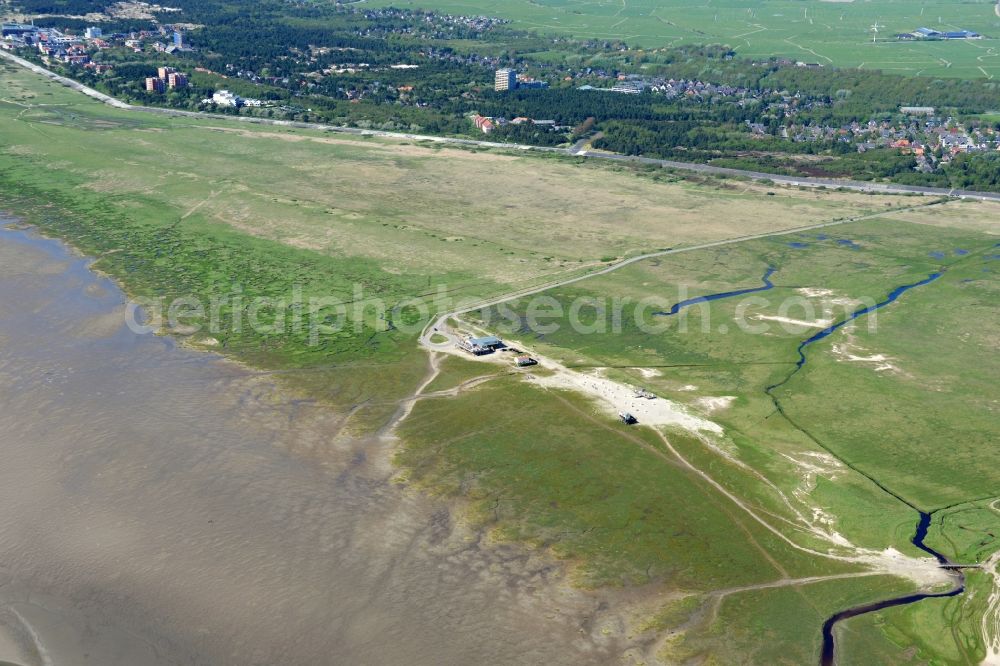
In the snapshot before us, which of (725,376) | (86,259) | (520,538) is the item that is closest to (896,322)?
(725,376)

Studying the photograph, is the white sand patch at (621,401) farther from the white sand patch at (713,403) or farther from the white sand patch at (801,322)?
the white sand patch at (801,322)

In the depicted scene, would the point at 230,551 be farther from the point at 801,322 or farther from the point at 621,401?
the point at 801,322

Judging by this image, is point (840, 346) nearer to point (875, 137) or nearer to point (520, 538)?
point (520, 538)

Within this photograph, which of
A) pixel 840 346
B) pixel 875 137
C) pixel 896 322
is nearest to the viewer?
pixel 840 346

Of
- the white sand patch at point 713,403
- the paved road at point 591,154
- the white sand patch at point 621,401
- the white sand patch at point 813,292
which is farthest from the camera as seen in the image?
the paved road at point 591,154

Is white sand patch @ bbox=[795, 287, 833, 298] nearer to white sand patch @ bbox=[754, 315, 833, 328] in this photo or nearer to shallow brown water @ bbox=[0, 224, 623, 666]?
white sand patch @ bbox=[754, 315, 833, 328]

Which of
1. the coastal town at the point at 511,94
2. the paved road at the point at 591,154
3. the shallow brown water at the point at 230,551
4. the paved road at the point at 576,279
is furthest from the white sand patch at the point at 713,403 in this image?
the coastal town at the point at 511,94

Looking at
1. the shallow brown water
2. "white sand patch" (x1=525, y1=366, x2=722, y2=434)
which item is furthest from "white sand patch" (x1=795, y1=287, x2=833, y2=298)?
the shallow brown water
